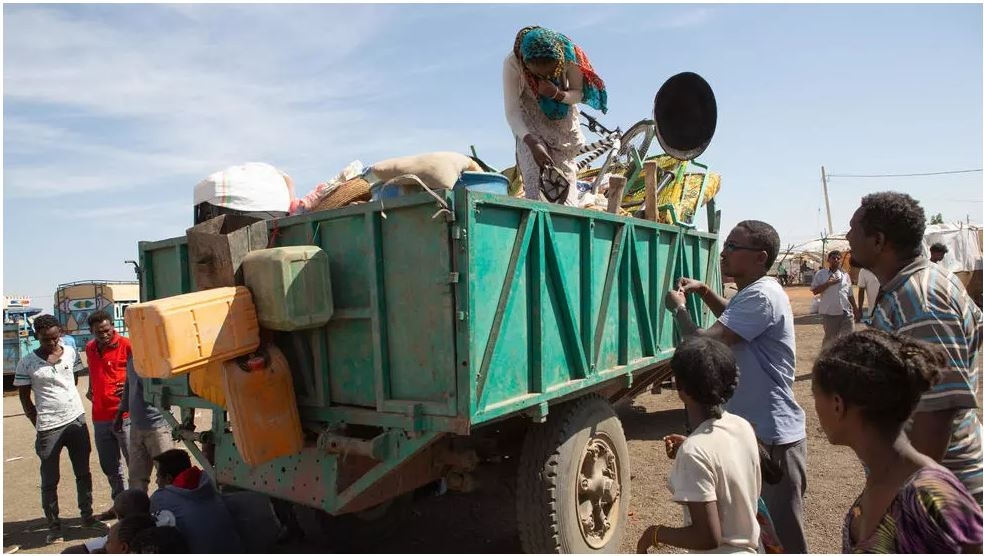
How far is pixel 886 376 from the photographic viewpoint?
152 centimetres

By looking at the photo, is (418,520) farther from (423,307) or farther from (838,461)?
(838,461)

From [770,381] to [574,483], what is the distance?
1.19m

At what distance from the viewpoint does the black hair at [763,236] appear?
117 inches

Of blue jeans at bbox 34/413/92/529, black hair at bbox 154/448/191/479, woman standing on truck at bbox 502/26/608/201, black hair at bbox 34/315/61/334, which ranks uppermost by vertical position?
woman standing on truck at bbox 502/26/608/201

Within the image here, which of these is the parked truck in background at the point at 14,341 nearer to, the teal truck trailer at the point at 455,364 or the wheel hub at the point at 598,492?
the teal truck trailer at the point at 455,364

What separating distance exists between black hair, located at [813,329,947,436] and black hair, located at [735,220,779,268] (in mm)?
1442

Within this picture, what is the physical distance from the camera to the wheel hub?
11.5 ft

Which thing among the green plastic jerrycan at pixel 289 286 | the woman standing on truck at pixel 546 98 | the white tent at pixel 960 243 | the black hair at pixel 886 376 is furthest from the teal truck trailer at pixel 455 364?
the white tent at pixel 960 243

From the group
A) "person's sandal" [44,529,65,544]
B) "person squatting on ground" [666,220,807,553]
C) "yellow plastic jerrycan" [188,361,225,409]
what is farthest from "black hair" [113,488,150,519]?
"person squatting on ground" [666,220,807,553]

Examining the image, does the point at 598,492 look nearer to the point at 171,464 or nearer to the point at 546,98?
Answer: the point at 171,464

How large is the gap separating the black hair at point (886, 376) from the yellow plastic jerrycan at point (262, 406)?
2.40 meters

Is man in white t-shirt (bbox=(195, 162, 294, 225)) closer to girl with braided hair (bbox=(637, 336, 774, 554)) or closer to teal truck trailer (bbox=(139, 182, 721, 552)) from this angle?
teal truck trailer (bbox=(139, 182, 721, 552))

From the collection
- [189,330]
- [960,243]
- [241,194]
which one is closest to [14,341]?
[241,194]

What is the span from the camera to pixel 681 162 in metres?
6.89
